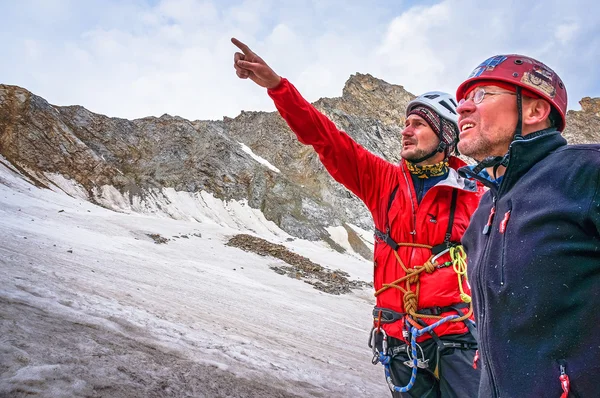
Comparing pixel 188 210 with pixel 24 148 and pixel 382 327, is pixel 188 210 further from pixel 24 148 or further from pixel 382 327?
pixel 382 327

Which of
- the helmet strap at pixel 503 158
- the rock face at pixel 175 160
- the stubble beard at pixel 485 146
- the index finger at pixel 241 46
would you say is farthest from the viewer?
the rock face at pixel 175 160

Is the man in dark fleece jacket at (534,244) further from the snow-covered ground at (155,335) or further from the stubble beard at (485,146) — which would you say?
the snow-covered ground at (155,335)

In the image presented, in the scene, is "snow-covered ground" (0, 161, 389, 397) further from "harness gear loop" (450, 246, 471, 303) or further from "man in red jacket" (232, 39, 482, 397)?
"harness gear loop" (450, 246, 471, 303)

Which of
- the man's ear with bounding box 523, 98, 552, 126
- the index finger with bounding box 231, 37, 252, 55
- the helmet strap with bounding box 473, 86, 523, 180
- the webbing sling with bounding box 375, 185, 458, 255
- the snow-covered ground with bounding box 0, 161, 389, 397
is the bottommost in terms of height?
the snow-covered ground with bounding box 0, 161, 389, 397

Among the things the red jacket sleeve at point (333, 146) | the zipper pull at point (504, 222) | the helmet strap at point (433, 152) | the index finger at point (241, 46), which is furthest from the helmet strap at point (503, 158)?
the index finger at point (241, 46)

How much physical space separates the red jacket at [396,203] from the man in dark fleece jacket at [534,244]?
760mm

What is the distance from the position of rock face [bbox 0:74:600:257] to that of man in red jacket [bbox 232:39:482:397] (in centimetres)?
3862

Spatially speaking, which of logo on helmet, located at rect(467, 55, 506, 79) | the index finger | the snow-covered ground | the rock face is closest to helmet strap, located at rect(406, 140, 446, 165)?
logo on helmet, located at rect(467, 55, 506, 79)

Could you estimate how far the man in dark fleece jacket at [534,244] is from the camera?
1.44 metres

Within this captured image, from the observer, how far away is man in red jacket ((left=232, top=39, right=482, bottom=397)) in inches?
107

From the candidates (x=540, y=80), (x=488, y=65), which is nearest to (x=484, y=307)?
(x=540, y=80)

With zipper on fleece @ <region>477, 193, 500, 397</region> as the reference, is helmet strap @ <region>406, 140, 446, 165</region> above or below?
above

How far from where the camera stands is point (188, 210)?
1641 inches

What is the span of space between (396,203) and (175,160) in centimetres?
4926
